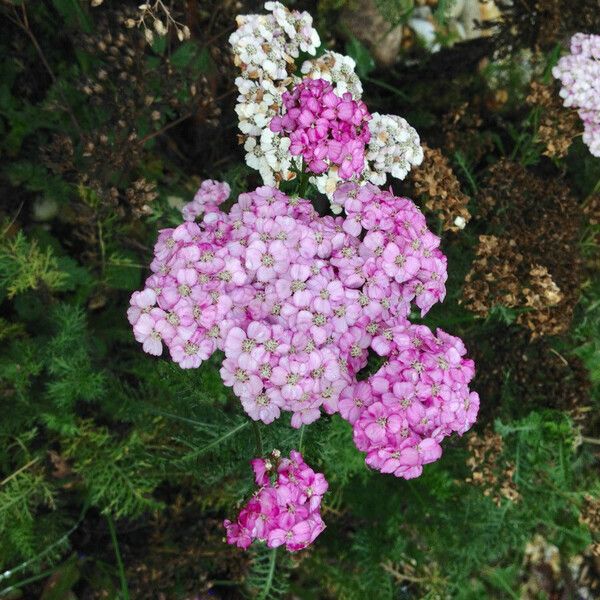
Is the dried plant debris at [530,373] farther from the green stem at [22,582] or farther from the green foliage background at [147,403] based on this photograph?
the green stem at [22,582]

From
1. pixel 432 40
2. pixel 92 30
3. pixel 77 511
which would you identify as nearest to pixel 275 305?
pixel 92 30

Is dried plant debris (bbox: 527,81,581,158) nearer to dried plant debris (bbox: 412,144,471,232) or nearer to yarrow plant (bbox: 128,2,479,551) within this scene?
dried plant debris (bbox: 412,144,471,232)

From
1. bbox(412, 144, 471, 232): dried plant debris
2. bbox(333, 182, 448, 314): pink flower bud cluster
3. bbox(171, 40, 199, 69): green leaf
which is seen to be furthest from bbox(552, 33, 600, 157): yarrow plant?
bbox(171, 40, 199, 69): green leaf

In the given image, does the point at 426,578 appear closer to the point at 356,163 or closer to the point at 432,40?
the point at 356,163

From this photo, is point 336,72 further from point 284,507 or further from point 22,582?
point 22,582

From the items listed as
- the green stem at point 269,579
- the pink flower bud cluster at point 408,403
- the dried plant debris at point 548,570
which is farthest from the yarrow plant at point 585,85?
the dried plant debris at point 548,570

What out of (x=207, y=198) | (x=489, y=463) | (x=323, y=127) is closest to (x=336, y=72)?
(x=323, y=127)
